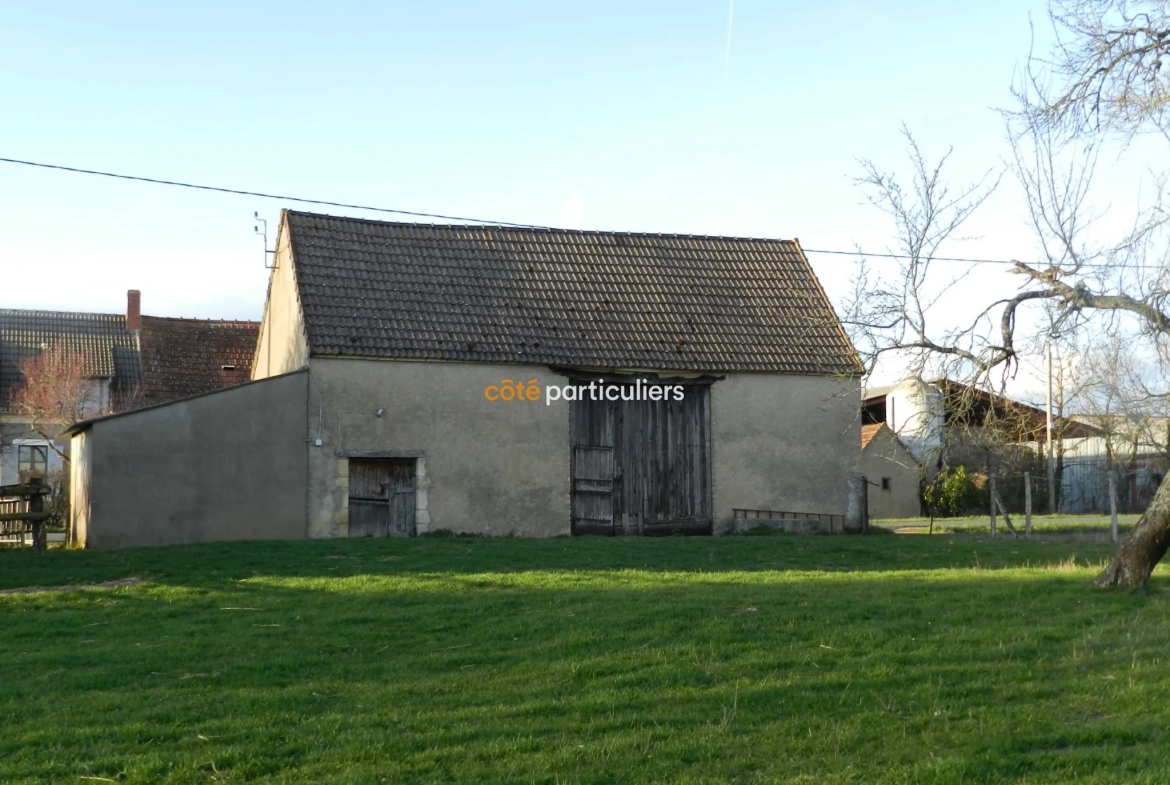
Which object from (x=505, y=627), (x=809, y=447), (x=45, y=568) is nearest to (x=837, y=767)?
(x=505, y=627)

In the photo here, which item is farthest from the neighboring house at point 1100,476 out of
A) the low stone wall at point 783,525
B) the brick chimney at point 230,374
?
the brick chimney at point 230,374

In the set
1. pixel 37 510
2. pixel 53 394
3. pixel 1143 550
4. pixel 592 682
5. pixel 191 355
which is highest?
pixel 191 355

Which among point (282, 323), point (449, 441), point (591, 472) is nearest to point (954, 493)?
point (591, 472)

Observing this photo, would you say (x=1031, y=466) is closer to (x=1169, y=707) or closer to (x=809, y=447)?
(x=809, y=447)

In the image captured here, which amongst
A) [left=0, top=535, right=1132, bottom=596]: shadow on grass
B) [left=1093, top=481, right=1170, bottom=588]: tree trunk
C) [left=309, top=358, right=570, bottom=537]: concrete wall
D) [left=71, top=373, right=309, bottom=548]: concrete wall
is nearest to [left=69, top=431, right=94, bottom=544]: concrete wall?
[left=71, top=373, right=309, bottom=548]: concrete wall

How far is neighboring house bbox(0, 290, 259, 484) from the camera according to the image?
39469 millimetres

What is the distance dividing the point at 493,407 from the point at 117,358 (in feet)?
81.2

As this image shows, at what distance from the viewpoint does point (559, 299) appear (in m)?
25.1

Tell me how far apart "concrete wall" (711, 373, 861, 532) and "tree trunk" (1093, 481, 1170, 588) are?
40.0ft

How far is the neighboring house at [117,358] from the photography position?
129 ft

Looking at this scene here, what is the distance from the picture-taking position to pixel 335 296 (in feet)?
77.1

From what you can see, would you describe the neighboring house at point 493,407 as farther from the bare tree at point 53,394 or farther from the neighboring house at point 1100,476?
the neighboring house at point 1100,476

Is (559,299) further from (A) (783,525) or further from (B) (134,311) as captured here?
(B) (134,311)

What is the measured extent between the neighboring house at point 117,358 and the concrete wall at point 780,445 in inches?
943
